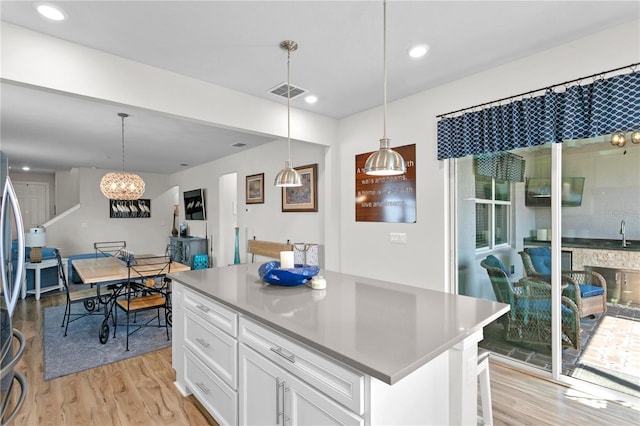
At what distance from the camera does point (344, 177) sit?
3861 mm

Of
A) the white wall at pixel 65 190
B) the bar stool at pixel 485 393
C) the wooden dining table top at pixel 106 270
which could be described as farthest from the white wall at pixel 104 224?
the bar stool at pixel 485 393

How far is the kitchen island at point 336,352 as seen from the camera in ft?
3.48

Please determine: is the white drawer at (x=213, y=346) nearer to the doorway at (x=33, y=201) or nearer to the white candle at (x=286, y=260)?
the white candle at (x=286, y=260)

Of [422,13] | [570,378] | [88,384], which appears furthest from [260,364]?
[570,378]

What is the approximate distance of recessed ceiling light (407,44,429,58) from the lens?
2266mm

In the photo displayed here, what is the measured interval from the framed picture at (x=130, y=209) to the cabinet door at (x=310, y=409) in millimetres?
8403

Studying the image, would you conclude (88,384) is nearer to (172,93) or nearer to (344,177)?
(172,93)

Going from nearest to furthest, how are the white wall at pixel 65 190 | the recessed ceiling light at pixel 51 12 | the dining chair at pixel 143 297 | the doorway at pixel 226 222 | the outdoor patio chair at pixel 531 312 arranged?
the recessed ceiling light at pixel 51 12
the outdoor patio chair at pixel 531 312
the dining chair at pixel 143 297
the doorway at pixel 226 222
the white wall at pixel 65 190

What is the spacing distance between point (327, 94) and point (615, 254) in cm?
272

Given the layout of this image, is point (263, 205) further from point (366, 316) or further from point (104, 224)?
point (104, 224)

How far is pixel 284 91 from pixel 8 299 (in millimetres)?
2588

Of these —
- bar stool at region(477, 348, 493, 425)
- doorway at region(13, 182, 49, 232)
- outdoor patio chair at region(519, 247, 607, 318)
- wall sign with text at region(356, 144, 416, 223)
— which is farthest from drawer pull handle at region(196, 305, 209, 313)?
doorway at region(13, 182, 49, 232)

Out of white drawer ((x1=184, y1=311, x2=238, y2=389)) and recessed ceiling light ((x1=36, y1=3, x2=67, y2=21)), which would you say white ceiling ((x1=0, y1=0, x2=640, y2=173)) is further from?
white drawer ((x1=184, y1=311, x2=238, y2=389))

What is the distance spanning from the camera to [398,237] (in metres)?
3.28
